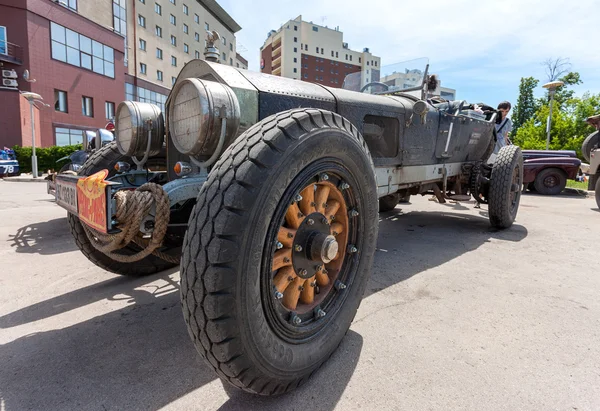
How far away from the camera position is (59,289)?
3010mm

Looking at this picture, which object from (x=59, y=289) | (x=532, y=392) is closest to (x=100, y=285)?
(x=59, y=289)

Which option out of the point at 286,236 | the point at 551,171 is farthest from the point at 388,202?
the point at 551,171

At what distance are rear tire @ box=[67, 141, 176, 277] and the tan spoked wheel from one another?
1638mm

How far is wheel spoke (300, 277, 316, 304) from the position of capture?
1.93 meters

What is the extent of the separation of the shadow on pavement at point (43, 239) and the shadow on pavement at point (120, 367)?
182cm

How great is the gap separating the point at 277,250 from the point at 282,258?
5cm

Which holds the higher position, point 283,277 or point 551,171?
point 551,171

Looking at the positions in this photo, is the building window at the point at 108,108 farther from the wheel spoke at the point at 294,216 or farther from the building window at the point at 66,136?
the wheel spoke at the point at 294,216

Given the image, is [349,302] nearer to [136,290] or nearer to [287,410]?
[287,410]

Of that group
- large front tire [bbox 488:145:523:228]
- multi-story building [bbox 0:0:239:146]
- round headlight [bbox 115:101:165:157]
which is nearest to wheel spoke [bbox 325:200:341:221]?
round headlight [bbox 115:101:165:157]

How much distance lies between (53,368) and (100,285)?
1.29 metres

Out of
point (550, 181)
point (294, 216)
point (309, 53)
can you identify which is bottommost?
point (294, 216)

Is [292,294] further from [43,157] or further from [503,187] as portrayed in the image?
[43,157]

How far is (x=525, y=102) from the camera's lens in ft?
140
